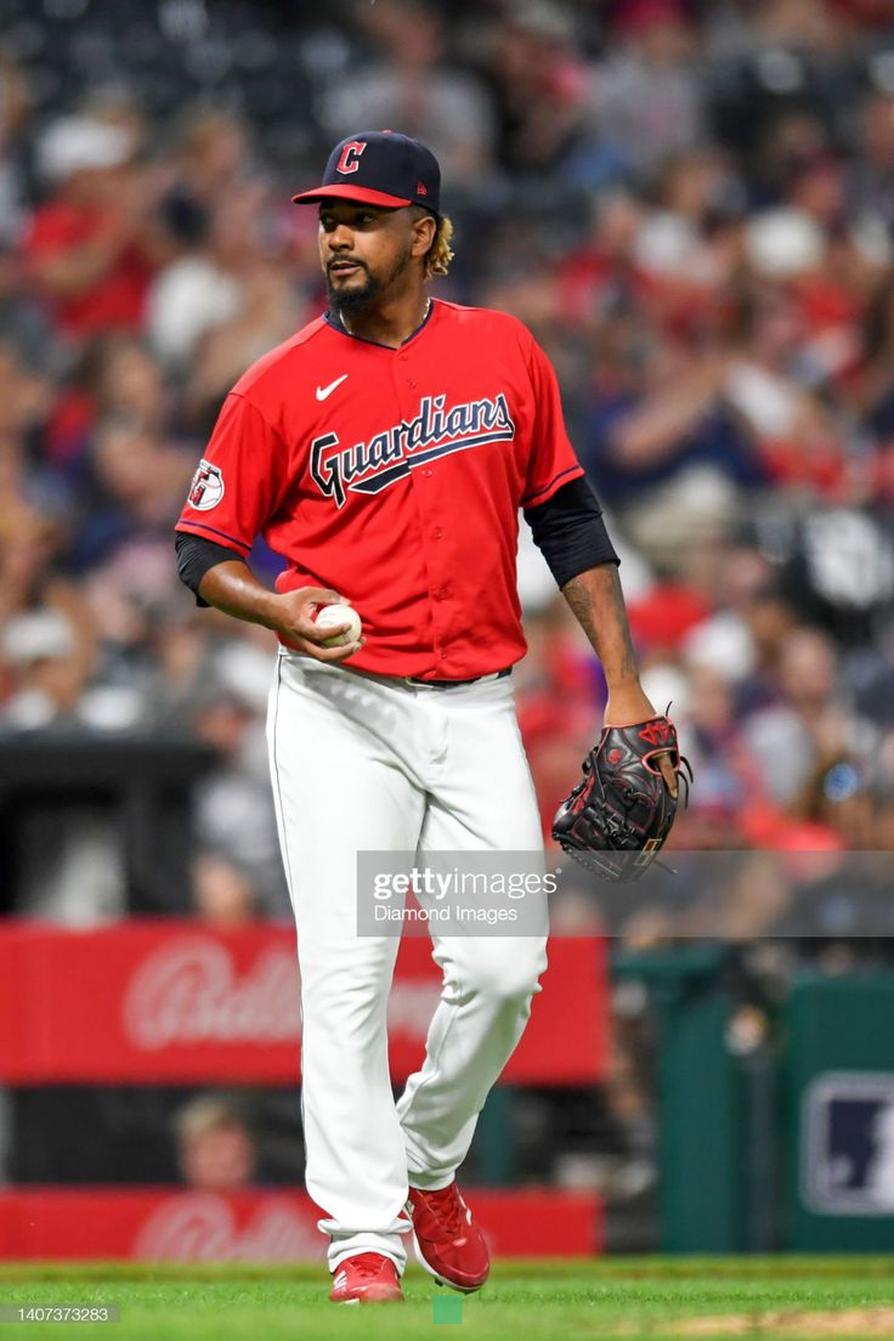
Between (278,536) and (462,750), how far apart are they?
571 mm

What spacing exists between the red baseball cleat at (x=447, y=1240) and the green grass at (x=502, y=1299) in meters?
0.06

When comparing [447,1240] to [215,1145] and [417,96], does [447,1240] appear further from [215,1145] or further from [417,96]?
[417,96]

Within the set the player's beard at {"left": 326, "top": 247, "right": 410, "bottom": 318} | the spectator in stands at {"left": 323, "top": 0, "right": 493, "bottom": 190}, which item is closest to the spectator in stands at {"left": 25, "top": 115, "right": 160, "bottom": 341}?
the spectator in stands at {"left": 323, "top": 0, "right": 493, "bottom": 190}

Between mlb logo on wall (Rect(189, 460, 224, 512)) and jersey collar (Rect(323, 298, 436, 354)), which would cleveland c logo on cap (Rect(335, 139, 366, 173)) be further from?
mlb logo on wall (Rect(189, 460, 224, 512))

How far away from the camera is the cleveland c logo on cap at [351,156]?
4738 millimetres

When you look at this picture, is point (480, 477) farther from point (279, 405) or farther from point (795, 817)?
point (795, 817)

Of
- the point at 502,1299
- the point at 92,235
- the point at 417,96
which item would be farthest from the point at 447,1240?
the point at 417,96

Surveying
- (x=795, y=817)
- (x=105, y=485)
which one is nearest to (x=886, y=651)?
(x=795, y=817)

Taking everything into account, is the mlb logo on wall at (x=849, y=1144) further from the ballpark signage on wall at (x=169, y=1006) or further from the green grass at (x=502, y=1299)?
the ballpark signage on wall at (x=169, y=1006)

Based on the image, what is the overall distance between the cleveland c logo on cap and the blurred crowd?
10.5ft

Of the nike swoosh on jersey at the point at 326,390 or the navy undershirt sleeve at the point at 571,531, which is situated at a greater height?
the nike swoosh on jersey at the point at 326,390

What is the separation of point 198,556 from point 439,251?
0.82 m

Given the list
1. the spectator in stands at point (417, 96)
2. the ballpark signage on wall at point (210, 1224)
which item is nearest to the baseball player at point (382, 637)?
the ballpark signage on wall at point (210, 1224)

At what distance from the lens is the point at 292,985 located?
7.40m
